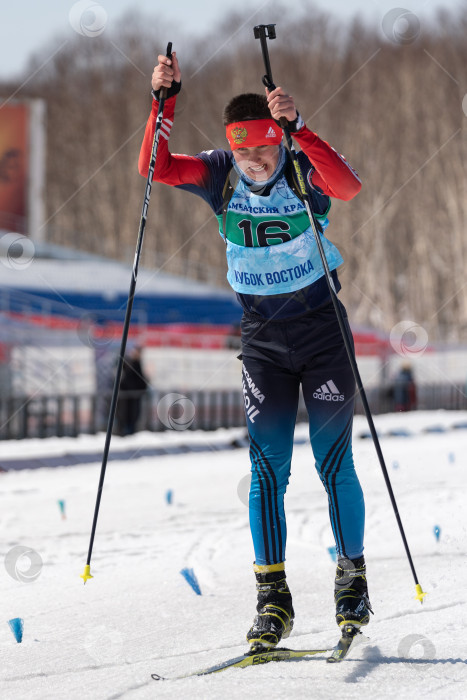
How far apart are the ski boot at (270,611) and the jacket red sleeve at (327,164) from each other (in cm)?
135

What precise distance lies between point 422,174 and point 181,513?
116 ft

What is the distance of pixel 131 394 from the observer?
14539mm

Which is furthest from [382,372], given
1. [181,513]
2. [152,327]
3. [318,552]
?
[318,552]

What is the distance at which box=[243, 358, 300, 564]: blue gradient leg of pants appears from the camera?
355 centimetres

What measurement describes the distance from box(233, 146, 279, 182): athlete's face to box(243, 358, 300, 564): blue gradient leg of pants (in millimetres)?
674

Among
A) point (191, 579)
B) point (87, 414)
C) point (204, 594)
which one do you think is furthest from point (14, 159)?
point (204, 594)

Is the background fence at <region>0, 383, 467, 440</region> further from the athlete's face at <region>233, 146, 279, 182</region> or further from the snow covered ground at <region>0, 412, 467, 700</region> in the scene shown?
the athlete's face at <region>233, 146, 279, 182</region>

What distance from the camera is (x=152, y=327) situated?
28.2m

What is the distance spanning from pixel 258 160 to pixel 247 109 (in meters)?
0.19

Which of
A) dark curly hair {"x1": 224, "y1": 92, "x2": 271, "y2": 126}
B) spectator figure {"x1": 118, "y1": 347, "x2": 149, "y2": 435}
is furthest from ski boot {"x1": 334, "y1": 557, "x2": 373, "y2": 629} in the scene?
spectator figure {"x1": 118, "y1": 347, "x2": 149, "y2": 435}

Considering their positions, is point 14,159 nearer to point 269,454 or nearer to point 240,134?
point 240,134

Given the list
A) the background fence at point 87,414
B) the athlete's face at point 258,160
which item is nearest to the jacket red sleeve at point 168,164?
the athlete's face at point 258,160

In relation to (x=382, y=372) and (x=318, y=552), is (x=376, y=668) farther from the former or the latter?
(x=382, y=372)

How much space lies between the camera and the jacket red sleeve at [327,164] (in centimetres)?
339
